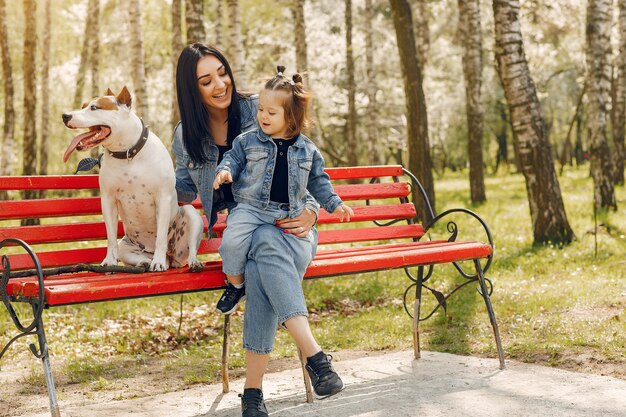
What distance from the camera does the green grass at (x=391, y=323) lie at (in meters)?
5.99

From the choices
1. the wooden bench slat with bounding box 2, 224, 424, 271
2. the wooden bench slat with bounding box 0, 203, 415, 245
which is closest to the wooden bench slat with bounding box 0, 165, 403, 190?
the wooden bench slat with bounding box 0, 203, 415, 245

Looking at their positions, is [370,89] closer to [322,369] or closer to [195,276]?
[195,276]

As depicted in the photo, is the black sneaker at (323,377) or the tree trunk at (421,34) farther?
the tree trunk at (421,34)

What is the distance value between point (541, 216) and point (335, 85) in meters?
23.8

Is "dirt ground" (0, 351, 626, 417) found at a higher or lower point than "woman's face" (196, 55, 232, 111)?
lower

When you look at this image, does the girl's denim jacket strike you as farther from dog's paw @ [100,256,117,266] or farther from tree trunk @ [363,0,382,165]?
tree trunk @ [363,0,382,165]

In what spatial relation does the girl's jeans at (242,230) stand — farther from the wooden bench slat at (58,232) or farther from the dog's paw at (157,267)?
the wooden bench slat at (58,232)

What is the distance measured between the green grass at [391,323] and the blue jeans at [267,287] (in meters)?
1.55

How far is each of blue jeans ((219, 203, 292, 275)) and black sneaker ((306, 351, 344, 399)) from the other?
61 cm

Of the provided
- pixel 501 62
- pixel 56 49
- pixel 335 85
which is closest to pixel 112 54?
pixel 56 49

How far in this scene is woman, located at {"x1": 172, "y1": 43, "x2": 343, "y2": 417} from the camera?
4.12 m

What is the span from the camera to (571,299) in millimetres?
7344

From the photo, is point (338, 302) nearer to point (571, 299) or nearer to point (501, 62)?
point (571, 299)

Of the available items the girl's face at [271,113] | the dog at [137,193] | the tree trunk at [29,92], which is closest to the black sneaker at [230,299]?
the dog at [137,193]
